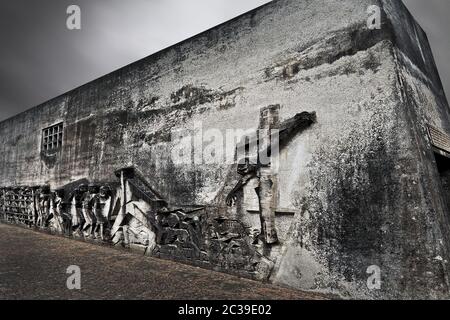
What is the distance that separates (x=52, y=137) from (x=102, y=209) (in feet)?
13.0

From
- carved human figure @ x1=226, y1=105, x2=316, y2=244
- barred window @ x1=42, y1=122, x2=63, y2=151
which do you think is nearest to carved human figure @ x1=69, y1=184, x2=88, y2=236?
barred window @ x1=42, y1=122, x2=63, y2=151

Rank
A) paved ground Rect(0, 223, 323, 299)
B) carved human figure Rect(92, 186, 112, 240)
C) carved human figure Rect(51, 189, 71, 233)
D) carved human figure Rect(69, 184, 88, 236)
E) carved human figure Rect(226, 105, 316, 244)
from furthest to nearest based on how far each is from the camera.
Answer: carved human figure Rect(51, 189, 71, 233) < carved human figure Rect(69, 184, 88, 236) < carved human figure Rect(92, 186, 112, 240) < carved human figure Rect(226, 105, 316, 244) < paved ground Rect(0, 223, 323, 299)

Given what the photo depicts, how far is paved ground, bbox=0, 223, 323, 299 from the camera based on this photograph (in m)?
3.96

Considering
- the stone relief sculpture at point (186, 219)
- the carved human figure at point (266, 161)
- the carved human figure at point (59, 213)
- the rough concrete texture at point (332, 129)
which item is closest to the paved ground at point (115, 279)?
the stone relief sculpture at point (186, 219)

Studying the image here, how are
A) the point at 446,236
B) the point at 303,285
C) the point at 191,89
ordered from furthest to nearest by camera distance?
the point at 191,89, the point at 303,285, the point at 446,236

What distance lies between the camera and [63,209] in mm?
8789

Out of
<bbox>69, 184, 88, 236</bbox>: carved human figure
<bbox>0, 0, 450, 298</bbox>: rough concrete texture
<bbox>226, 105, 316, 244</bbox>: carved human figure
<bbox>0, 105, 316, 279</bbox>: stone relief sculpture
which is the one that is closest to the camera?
<bbox>0, 0, 450, 298</bbox>: rough concrete texture

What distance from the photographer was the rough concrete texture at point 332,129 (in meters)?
3.52

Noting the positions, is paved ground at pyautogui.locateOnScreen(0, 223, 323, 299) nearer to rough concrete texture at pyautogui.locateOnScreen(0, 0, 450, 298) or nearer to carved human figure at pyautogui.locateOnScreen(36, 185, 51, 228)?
rough concrete texture at pyautogui.locateOnScreen(0, 0, 450, 298)

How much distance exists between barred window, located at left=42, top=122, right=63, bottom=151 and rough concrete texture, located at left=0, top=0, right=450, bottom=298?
4.48 m
